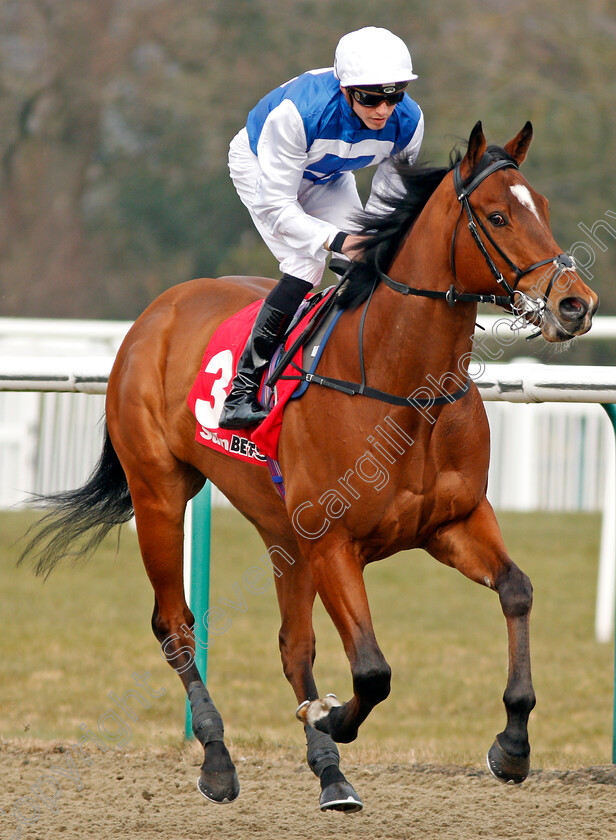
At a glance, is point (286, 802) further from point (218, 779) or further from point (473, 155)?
point (473, 155)

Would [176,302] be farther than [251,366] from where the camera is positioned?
Yes

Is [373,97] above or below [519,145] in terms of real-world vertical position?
above

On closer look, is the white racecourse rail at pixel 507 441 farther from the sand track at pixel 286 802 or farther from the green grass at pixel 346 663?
the sand track at pixel 286 802

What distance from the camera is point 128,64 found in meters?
26.2

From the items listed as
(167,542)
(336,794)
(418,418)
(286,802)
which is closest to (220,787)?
(286,802)

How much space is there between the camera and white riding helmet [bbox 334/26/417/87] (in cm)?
332

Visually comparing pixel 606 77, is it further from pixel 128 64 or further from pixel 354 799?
pixel 354 799

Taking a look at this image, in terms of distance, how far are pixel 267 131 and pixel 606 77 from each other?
20.1 metres

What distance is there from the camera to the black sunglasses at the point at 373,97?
3.39 meters

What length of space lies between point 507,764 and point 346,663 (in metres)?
3.63

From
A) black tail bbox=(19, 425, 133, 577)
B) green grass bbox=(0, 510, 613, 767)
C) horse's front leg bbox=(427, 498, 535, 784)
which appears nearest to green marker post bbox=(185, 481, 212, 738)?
black tail bbox=(19, 425, 133, 577)

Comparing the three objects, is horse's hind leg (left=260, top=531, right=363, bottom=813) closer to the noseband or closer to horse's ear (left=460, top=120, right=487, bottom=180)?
the noseband

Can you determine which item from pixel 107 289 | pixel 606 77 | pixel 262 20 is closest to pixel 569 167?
pixel 606 77

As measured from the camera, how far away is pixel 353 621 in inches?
130
